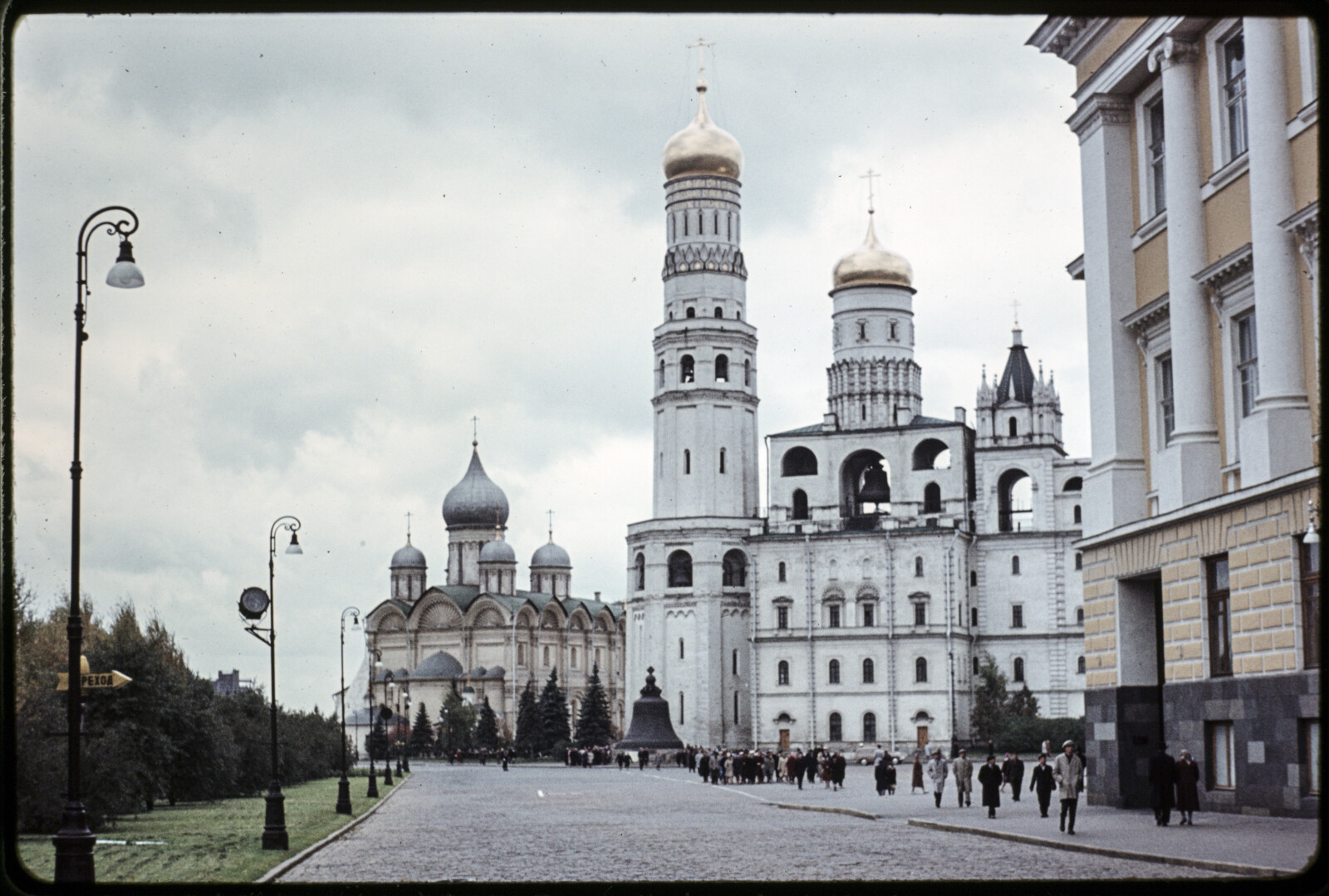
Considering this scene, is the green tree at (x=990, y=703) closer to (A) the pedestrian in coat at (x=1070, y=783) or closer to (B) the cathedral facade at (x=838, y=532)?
(B) the cathedral facade at (x=838, y=532)

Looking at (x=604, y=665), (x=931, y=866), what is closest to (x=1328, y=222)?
(x=931, y=866)

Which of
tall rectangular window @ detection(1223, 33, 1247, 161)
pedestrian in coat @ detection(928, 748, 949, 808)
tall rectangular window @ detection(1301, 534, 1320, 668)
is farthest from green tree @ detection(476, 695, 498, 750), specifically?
tall rectangular window @ detection(1301, 534, 1320, 668)

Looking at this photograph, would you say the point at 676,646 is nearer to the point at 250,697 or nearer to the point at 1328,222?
the point at 250,697

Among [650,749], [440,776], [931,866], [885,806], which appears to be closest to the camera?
[931,866]

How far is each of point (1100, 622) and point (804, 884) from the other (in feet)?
64.0

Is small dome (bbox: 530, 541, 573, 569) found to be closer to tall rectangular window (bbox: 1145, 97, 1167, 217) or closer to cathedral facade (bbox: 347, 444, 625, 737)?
cathedral facade (bbox: 347, 444, 625, 737)

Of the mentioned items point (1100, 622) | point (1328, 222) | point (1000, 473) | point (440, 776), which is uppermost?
point (1000, 473)

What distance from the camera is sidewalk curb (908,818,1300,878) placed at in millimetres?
16391

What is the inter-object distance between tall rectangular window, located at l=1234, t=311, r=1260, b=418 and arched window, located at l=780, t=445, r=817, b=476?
224 ft

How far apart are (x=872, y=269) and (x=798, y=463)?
1168 cm

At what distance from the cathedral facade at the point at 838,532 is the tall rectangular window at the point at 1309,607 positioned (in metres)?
66.1

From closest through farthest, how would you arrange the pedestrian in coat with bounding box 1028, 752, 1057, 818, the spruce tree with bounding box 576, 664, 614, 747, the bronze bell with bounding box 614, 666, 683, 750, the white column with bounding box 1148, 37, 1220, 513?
the white column with bounding box 1148, 37, 1220, 513 < the pedestrian in coat with bounding box 1028, 752, 1057, 818 < the bronze bell with bounding box 614, 666, 683, 750 < the spruce tree with bounding box 576, 664, 614, 747

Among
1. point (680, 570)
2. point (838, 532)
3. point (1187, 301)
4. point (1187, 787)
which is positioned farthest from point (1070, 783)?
point (680, 570)

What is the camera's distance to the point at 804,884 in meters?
9.94
